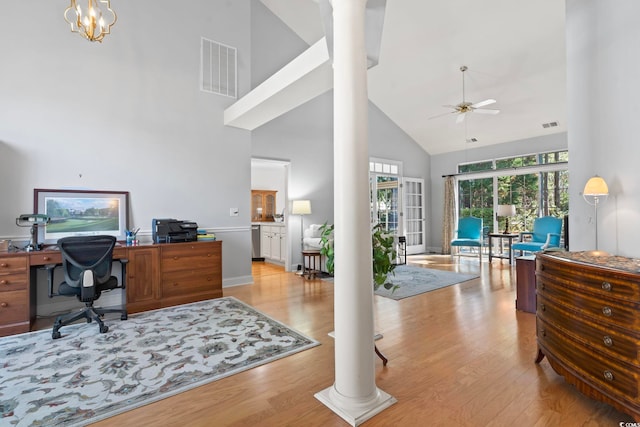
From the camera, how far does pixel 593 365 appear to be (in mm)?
1713

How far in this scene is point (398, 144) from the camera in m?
8.30

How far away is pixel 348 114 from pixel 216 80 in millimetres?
3788

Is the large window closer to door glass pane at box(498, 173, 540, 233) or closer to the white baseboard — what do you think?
door glass pane at box(498, 173, 540, 233)

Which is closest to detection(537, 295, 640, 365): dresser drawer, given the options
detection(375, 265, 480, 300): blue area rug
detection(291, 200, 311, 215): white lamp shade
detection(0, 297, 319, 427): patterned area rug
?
detection(0, 297, 319, 427): patterned area rug

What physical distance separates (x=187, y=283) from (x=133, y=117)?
235cm

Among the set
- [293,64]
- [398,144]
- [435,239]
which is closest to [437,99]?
[398,144]

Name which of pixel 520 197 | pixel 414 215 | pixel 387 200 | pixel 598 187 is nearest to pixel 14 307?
pixel 598 187

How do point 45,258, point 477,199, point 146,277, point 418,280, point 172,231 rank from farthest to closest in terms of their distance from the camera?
point 477,199
point 418,280
point 172,231
point 146,277
point 45,258

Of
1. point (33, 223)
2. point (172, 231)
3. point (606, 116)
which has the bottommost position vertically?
point (172, 231)

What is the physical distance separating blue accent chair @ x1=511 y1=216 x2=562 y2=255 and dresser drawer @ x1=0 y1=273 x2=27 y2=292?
287 inches

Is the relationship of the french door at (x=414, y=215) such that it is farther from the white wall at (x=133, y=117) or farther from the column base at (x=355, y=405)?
the column base at (x=355, y=405)

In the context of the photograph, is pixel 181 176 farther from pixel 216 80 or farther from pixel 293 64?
pixel 293 64

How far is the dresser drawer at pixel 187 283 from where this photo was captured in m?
3.89

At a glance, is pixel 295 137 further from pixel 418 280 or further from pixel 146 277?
pixel 146 277
